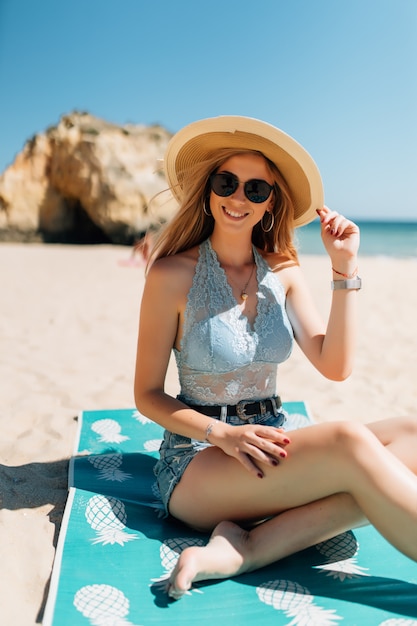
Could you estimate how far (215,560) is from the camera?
1.99 m

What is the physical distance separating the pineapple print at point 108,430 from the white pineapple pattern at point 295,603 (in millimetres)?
1654

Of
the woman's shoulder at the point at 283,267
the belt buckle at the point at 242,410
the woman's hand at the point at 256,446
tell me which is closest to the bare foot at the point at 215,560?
the woman's hand at the point at 256,446

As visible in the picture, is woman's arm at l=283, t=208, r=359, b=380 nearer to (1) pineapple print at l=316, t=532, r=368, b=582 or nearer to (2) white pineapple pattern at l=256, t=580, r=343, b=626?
(1) pineapple print at l=316, t=532, r=368, b=582

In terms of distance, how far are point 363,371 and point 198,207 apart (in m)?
3.17

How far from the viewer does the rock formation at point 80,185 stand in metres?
21.0

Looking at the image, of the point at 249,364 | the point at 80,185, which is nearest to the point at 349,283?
the point at 249,364

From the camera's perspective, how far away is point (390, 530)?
196 cm

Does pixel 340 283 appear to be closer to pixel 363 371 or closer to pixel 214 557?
pixel 214 557

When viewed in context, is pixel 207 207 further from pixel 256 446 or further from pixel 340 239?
pixel 256 446

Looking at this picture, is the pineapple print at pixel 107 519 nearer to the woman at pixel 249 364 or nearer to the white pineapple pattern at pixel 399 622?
the woman at pixel 249 364

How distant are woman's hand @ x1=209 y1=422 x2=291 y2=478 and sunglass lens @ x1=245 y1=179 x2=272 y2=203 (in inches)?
39.6

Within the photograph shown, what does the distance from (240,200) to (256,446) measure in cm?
107

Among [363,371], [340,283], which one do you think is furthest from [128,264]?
[340,283]

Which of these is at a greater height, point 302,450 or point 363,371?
point 302,450
